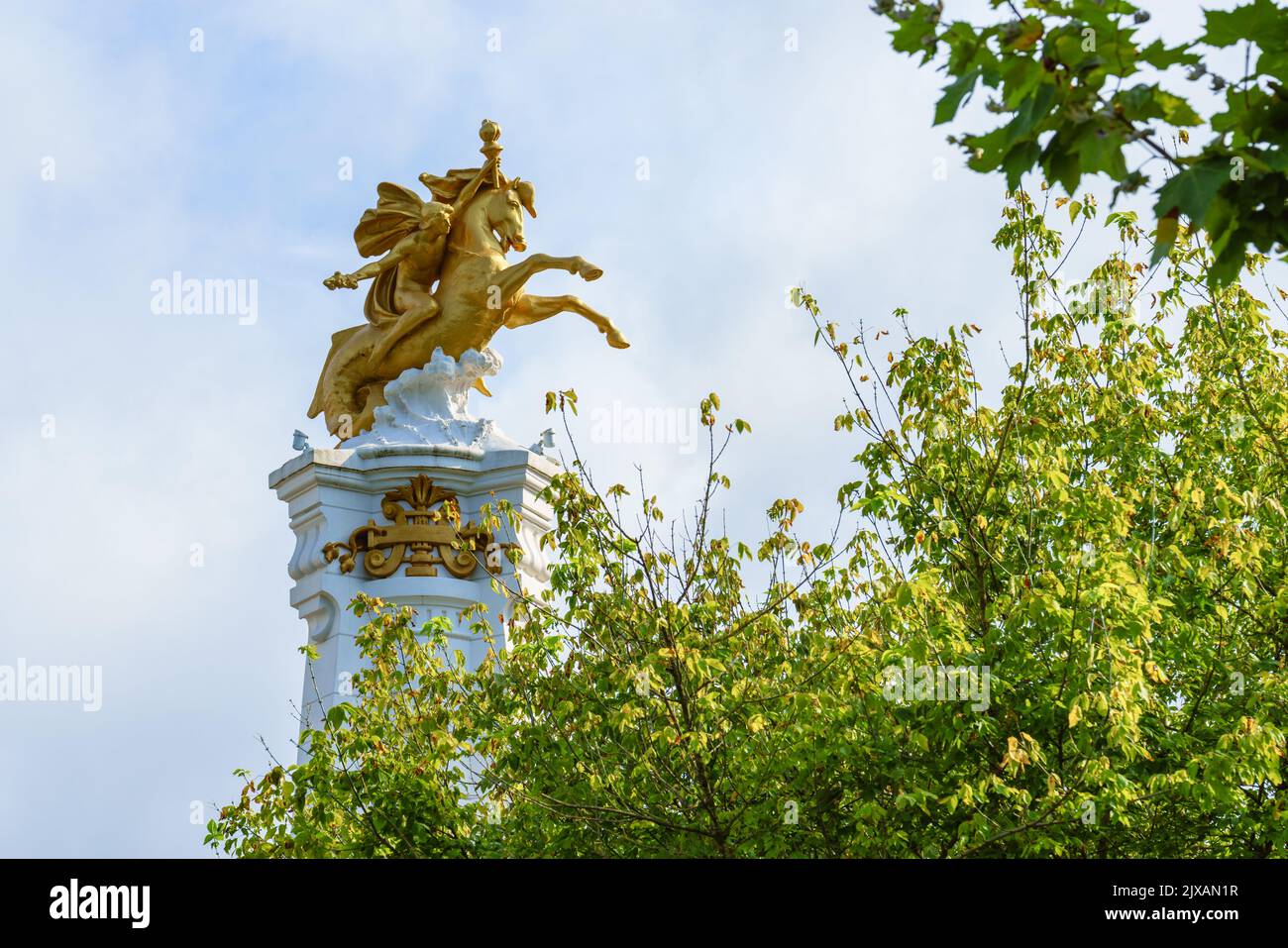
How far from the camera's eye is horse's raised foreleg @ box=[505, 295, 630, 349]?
18250 mm

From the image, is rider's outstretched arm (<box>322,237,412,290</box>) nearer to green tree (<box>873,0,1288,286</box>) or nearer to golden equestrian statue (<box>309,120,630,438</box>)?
golden equestrian statue (<box>309,120,630,438</box>)

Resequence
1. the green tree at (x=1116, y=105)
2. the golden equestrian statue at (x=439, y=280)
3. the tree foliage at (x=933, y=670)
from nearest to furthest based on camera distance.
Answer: the green tree at (x=1116, y=105)
the tree foliage at (x=933, y=670)
the golden equestrian statue at (x=439, y=280)

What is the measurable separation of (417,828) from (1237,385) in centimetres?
659

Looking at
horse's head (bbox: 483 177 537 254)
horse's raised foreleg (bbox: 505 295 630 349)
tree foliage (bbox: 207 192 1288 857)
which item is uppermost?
horse's head (bbox: 483 177 537 254)

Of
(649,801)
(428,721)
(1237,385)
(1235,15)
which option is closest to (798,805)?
(649,801)

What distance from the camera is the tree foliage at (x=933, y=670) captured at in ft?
30.6

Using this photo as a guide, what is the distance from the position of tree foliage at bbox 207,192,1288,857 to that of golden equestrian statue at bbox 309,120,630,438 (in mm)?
5709

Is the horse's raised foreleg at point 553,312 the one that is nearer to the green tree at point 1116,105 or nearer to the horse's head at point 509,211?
the horse's head at point 509,211

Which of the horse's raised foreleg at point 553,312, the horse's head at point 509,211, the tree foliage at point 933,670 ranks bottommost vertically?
the tree foliage at point 933,670

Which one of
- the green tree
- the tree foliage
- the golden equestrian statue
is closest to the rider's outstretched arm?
the golden equestrian statue

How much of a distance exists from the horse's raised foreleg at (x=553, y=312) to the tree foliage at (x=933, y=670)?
6.11 metres

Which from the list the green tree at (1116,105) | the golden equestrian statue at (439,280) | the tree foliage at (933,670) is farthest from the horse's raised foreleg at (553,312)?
the green tree at (1116,105)

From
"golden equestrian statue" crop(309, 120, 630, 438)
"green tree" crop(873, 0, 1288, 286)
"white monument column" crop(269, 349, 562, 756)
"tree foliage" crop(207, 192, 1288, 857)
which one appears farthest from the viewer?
"golden equestrian statue" crop(309, 120, 630, 438)
